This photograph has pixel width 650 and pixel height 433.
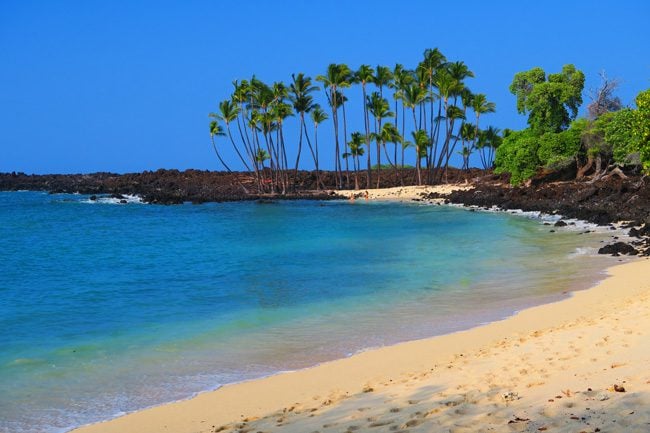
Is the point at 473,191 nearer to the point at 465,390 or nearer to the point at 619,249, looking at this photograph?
the point at 619,249

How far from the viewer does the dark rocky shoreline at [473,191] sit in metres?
35.5

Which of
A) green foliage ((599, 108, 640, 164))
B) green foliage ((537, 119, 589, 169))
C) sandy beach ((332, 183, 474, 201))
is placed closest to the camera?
green foliage ((599, 108, 640, 164))

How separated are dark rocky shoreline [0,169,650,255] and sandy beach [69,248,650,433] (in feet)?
43.7

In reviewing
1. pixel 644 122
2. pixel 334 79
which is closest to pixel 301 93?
pixel 334 79

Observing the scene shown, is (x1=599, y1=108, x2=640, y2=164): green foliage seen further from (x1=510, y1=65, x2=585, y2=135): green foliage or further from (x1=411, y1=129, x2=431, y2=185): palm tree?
(x1=411, y1=129, x2=431, y2=185): palm tree

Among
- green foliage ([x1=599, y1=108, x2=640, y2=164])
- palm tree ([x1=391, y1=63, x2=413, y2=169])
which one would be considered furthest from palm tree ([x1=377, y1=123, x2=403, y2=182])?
green foliage ([x1=599, y1=108, x2=640, y2=164])

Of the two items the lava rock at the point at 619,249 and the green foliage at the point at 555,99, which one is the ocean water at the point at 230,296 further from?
the green foliage at the point at 555,99

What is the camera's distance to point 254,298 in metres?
20.0

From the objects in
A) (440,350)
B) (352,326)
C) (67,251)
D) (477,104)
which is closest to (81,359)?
(352,326)

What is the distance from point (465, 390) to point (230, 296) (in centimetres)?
1253

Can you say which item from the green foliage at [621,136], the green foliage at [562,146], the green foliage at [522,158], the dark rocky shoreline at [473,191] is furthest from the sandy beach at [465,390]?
the green foliage at [522,158]

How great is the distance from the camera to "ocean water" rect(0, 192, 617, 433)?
39.2 ft

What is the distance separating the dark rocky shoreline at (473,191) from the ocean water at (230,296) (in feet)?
7.37

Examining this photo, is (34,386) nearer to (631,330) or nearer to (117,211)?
(631,330)
